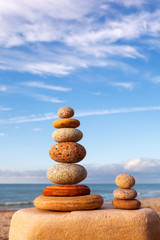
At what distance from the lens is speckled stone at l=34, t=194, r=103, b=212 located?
851cm

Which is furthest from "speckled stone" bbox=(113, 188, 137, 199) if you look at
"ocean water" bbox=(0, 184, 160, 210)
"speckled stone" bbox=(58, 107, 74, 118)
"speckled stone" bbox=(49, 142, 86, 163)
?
"ocean water" bbox=(0, 184, 160, 210)

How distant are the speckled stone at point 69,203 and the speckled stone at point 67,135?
2.13 meters

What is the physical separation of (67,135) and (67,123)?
1.67ft

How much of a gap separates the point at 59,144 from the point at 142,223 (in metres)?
3.82

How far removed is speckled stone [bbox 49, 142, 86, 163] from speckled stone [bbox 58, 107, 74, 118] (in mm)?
1185

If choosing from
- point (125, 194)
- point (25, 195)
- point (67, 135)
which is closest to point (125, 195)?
point (125, 194)

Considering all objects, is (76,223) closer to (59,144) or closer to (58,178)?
(58,178)

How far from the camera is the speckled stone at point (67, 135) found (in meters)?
9.75

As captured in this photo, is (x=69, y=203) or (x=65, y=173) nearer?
(x=69, y=203)

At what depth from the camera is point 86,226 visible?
7.98 m

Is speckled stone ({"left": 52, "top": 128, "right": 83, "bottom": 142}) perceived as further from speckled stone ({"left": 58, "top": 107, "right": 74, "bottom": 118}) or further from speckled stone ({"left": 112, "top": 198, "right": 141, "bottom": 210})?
speckled stone ({"left": 112, "top": 198, "right": 141, "bottom": 210})

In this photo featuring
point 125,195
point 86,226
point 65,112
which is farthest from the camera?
point 65,112

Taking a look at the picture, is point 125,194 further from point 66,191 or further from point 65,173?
point 65,173

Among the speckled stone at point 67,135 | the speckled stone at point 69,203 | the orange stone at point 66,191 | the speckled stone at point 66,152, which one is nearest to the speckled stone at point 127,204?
the speckled stone at point 69,203
